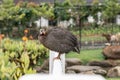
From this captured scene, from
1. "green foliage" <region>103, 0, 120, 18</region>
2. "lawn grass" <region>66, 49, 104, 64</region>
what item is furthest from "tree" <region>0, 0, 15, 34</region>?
"green foliage" <region>103, 0, 120, 18</region>

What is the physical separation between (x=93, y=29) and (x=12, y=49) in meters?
6.47

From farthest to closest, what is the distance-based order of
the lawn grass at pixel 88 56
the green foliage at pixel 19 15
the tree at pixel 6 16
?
the green foliage at pixel 19 15 < the tree at pixel 6 16 < the lawn grass at pixel 88 56

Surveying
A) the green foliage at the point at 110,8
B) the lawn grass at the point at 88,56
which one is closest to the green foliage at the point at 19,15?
the green foliage at the point at 110,8

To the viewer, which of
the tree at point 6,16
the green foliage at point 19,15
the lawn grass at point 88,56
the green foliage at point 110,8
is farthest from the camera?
the green foliage at point 110,8

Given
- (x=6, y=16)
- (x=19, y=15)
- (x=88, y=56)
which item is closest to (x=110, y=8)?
(x=19, y=15)

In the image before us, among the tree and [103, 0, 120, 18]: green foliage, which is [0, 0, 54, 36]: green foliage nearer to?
the tree

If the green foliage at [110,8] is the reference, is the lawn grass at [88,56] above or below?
below

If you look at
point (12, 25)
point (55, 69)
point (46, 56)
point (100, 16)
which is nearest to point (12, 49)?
point (46, 56)

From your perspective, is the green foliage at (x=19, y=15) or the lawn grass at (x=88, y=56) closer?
the lawn grass at (x=88, y=56)

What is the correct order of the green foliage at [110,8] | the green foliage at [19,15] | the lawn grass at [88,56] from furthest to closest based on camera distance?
the green foliage at [110,8] → the green foliage at [19,15] → the lawn grass at [88,56]

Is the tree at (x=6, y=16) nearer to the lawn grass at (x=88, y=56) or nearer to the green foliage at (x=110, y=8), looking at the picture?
the lawn grass at (x=88, y=56)

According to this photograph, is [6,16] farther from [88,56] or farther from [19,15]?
[88,56]

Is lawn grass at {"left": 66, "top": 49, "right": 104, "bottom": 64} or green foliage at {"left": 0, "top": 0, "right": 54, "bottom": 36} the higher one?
green foliage at {"left": 0, "top": 0, "right": 54, "bottom": 36}

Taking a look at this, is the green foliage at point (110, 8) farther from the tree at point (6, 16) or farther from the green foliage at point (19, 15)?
the tree at point (6, 16)
